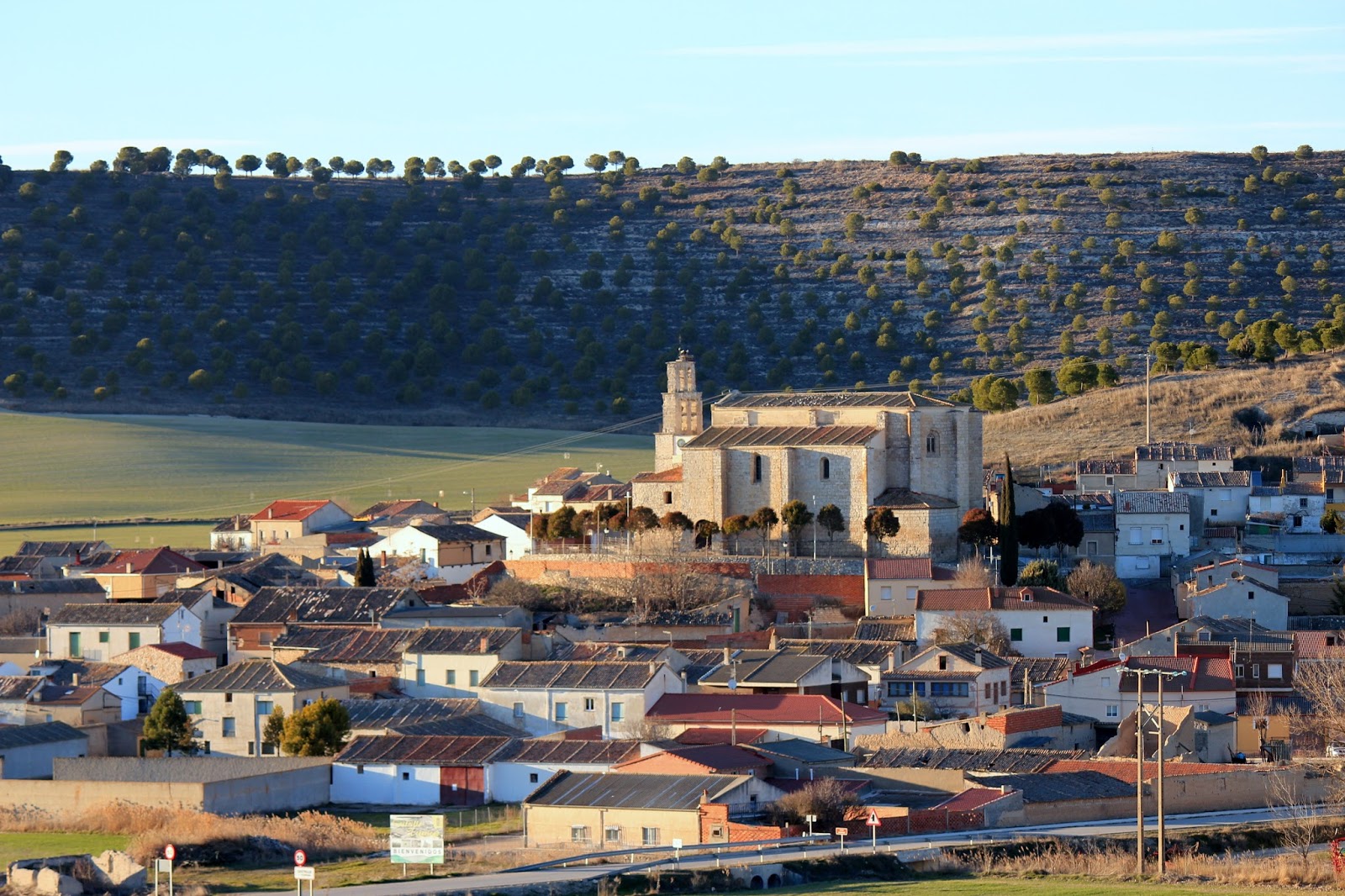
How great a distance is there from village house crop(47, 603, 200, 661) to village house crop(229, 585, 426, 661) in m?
1.51

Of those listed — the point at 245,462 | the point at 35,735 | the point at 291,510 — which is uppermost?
the point at 245,462

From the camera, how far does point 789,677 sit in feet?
185

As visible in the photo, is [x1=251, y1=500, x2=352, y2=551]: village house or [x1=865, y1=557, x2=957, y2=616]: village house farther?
[x1=251, y1=500, x2=352, y2=551]: village house

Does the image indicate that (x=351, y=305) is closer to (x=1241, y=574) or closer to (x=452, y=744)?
(x=1241, y=574)

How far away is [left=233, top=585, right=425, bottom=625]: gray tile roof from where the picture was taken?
213ft

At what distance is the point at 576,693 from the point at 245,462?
58263 mm

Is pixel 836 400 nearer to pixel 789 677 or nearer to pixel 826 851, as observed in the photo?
pixel 789 677

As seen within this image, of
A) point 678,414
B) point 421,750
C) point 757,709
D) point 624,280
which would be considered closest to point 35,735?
point 421,750

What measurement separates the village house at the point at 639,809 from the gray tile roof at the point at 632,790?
0.05ft

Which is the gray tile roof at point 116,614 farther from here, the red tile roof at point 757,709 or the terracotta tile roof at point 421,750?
the red tile roof at point 757,709

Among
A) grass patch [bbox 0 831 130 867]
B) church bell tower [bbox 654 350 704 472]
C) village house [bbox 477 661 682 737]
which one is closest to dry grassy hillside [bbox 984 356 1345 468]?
church bell tower [bbox 654 350 704 472]

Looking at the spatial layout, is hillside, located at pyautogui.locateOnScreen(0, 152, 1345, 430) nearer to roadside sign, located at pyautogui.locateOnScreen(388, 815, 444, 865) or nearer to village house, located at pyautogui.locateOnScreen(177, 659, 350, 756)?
village house, located at pyautogui.locateOnScreen(177, 659, 350, 756)

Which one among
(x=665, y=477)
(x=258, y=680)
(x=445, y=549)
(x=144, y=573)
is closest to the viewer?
(x=258, y=680)

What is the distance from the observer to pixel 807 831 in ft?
144
